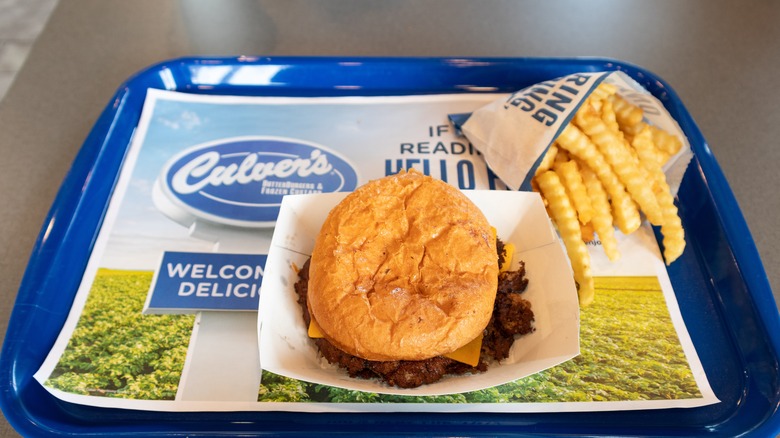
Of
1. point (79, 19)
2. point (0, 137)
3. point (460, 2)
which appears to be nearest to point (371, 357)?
point (0, 137)

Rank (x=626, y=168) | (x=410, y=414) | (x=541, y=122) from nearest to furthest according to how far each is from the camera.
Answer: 1. (x=410, y=414)
2. (x=626, y=168)
3. (x=541, y=122)

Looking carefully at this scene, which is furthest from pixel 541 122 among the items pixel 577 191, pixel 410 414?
pixel 410 414

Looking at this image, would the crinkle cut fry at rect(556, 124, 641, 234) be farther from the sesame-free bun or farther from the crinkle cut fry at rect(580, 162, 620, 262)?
the sesame-free bun

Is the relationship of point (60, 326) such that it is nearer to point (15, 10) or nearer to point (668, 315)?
point (668, 315)

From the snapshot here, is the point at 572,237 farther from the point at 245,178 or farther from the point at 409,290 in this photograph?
the point at 245,178

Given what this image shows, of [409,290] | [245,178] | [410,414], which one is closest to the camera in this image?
[409,290]

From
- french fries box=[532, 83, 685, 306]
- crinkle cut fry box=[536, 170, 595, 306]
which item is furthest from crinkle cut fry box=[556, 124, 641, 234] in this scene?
crinkle cut fry box=[536, 170, 595, 306]
